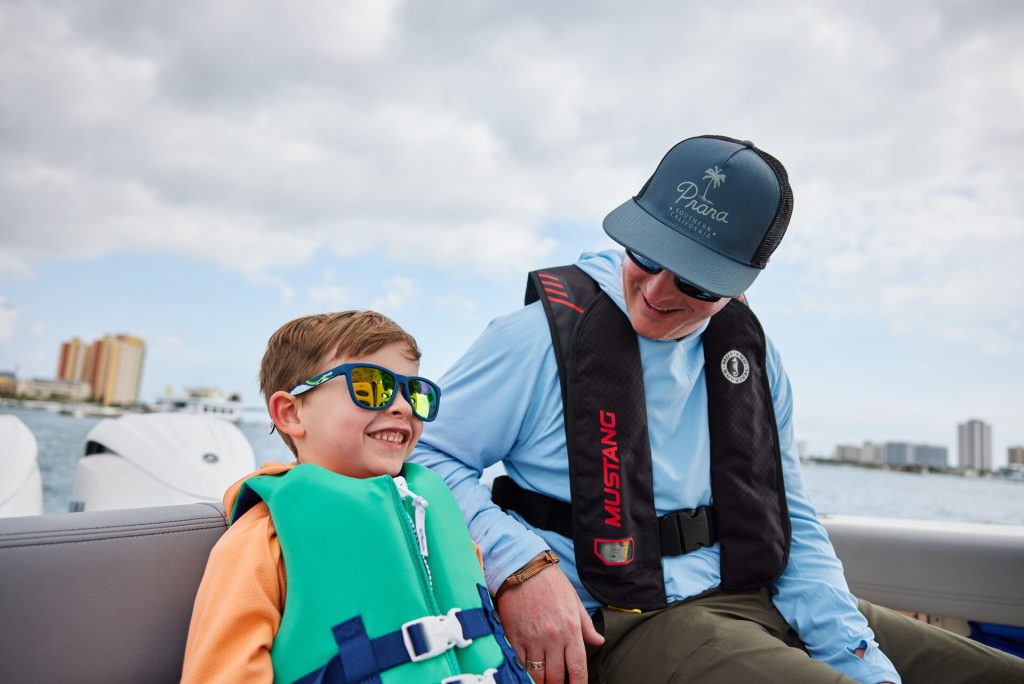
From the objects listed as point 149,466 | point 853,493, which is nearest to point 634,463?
point 149,466

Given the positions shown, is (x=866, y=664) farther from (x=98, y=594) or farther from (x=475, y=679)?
(x=98, y=594)

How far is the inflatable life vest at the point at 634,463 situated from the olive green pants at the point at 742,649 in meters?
0.06

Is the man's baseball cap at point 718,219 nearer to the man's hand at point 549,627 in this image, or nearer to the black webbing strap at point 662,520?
the black webbing strap at point 662,520

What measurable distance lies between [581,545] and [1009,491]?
1904 cm

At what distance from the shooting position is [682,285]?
1531 millimetres

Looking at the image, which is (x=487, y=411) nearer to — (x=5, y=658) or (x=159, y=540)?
(x=159, y=540)

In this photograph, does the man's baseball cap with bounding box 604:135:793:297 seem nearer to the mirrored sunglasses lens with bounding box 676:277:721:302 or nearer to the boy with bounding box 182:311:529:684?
the mirrored sunglasses lens with bounding box 676:277:721:302

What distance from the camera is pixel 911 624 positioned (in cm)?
173

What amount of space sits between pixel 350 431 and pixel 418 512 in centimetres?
20

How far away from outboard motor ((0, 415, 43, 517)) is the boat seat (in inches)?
92.5

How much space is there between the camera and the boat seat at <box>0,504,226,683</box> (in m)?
1.06

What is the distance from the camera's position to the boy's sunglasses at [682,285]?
5.00ft

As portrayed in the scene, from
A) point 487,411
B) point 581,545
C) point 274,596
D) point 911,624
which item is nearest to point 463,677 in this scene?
point 274,596

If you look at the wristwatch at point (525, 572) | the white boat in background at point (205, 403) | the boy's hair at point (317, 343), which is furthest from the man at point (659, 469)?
the white boat in background at point (205, 403)
